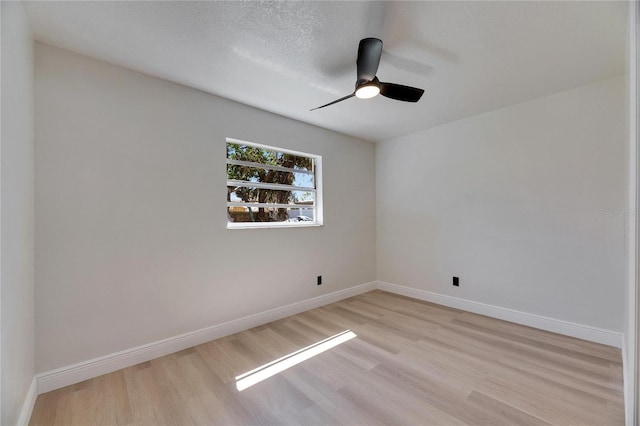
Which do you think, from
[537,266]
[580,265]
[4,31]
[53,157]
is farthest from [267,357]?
[580,265]

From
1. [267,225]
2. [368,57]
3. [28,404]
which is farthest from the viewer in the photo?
[267,225]

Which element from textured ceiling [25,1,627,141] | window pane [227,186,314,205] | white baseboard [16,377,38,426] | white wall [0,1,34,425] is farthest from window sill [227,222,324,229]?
white baseboard [16,377,38,426]

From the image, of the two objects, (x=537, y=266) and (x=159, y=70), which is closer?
(x=159, y=70)

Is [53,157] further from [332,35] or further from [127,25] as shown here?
[332,35]

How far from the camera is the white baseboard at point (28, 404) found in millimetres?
1501

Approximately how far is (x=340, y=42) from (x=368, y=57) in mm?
248

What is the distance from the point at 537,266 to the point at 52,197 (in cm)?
439

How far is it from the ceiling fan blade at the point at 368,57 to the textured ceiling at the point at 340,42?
0.10m

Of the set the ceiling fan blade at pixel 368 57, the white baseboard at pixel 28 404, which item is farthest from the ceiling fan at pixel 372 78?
the white baseboard at pixel 28 404

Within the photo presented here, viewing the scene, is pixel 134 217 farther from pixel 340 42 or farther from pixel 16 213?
pixel 340 42

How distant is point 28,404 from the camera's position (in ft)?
5.32

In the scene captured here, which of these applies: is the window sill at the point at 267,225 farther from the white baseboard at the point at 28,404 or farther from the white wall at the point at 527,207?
the white baseboard at the point at 28,404

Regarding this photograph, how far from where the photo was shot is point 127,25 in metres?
1.75

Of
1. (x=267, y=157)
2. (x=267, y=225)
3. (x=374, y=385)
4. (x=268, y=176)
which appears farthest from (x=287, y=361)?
(x=267, y=157)
